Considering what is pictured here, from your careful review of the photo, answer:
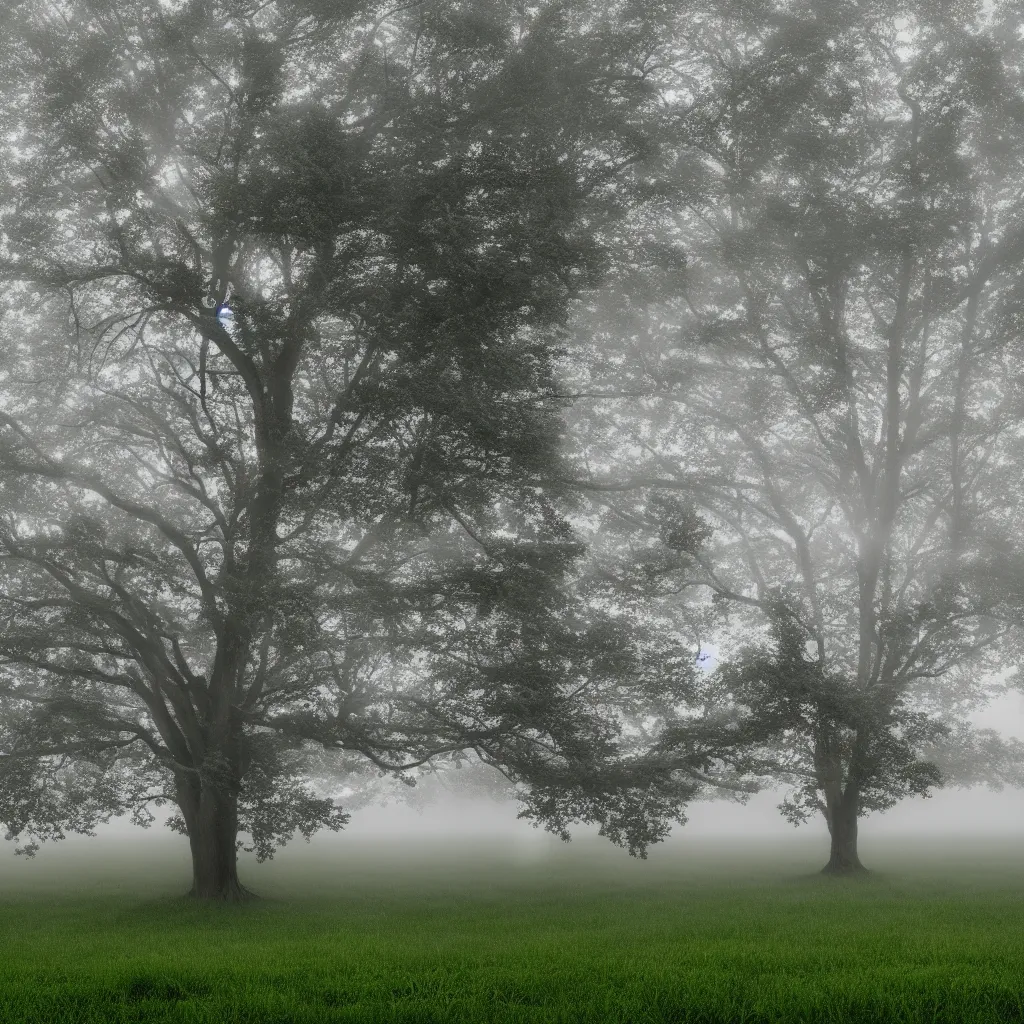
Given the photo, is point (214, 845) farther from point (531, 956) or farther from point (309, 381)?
point (531, 956)

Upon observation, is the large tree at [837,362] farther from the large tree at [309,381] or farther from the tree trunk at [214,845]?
the tree trunk at [214,845]

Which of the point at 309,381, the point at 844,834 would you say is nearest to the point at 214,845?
the point at 309,381

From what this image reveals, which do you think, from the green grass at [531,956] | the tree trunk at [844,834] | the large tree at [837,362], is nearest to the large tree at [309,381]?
the green grass at [531,956]

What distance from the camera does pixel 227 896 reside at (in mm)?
20266

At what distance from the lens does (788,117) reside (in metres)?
21.6

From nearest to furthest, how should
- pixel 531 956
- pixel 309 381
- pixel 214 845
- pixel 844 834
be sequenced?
pixel 531 956 → pixel 214 845 → pixel 309 381 → pixel 844 834

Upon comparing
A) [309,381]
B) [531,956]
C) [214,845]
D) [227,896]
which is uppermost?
[309,381]

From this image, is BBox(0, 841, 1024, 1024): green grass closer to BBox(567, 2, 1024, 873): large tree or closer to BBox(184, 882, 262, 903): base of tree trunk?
BBox(184, 882, 262, 903): base of tree trunk

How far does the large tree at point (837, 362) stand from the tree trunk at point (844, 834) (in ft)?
0.29

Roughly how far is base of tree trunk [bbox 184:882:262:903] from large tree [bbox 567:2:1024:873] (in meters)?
10.7

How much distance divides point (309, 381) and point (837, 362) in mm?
14382

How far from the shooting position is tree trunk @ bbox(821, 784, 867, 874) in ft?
85.1

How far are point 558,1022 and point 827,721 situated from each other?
1462 centimetres

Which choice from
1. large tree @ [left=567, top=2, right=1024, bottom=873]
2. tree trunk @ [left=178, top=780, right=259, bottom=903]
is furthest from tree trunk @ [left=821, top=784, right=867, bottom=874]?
tree trunk @ [left=178, top=780, right=259, bottom=903]
